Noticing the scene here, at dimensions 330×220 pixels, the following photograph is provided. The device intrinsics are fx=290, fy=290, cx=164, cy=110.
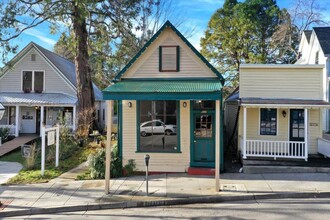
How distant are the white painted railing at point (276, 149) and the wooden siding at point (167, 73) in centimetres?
371

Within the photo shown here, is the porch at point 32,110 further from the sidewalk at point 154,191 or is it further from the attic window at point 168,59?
the sidewalk at point 154,191

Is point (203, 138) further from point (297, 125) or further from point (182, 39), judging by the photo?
point (297, 125)

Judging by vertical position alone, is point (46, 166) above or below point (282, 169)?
below

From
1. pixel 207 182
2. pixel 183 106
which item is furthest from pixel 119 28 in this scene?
pixel 207 182

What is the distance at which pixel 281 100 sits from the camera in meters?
13.0

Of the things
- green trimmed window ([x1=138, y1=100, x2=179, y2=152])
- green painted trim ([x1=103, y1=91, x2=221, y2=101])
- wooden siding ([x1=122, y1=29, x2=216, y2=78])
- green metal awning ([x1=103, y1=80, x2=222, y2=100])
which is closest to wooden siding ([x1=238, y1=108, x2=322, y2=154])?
wooden siding ([x1=122, y1=29, x2=216, y2=78])

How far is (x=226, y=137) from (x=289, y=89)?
22.2 feet

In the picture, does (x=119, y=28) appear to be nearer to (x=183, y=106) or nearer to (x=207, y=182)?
(x=183, y=106)

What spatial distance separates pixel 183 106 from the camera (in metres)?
12.0

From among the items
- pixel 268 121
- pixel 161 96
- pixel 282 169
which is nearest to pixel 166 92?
pixel 161 96

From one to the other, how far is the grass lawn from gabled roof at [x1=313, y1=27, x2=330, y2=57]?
16618 mm

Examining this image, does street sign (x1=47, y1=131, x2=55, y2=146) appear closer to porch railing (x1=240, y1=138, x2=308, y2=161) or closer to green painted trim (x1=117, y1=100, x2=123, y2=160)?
green painted trim (x1=117, y1=100, x2=123, y2=160)

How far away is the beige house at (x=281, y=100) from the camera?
13.3 metres

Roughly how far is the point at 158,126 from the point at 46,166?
5611mm
